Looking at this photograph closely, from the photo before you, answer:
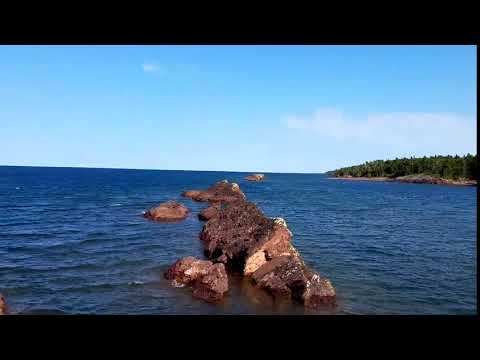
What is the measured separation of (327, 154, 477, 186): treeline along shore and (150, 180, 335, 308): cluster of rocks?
98.5 metres

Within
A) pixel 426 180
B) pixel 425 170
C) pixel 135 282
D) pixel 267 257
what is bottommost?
pixel 135 282

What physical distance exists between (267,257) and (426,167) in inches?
5582

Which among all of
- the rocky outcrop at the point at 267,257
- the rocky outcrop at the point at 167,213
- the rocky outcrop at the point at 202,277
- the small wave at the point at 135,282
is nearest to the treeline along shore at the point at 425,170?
the rocky outcrop at the point at 167,213

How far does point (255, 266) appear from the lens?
22.4m

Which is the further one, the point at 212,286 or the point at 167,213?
the point at 167,213

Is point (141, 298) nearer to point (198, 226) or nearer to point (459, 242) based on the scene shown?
point (198, 226)

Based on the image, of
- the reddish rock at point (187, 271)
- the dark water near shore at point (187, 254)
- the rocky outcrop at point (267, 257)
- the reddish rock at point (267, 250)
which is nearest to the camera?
the dark water near shore at point (187, 254)

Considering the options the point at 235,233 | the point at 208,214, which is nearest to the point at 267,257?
the point at 235,233

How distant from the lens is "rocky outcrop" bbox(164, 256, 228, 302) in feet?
63.2

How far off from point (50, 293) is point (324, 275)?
16076 millimetres

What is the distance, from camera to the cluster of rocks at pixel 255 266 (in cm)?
1884

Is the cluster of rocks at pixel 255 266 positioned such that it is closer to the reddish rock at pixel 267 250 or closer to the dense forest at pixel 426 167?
the reddish rock at pixel 267 250

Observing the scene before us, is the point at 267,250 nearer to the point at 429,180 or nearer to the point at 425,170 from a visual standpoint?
the point at 429,180
